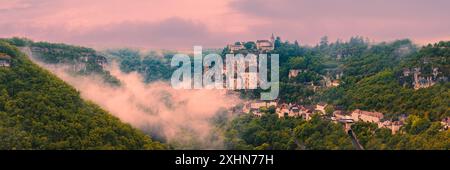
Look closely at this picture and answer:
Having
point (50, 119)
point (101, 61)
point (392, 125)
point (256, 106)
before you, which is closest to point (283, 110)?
point (256, 106)

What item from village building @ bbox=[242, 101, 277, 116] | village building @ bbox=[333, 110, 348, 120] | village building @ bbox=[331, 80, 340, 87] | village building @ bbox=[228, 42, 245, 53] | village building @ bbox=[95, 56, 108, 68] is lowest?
village building @ bbox=[242, 101, 277, 116]

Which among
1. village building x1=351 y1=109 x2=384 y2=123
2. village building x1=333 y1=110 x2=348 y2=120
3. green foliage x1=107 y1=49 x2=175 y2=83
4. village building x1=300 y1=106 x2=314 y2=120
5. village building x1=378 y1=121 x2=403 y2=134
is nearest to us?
village building x1=378 y1=121 x2=403 y2=134

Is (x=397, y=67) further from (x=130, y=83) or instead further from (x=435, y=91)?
(x=130, y=83)

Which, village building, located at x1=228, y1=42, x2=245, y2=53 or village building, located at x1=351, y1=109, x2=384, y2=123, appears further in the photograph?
village building, located at x1=228, y1=42, x2=245, y2=53

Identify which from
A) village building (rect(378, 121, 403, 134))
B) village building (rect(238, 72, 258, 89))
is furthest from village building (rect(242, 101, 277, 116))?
village building (rect(378, 121, 403, 134))

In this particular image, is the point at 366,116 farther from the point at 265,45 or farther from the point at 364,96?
the point at 265,45

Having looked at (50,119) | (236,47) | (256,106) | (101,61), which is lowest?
(256,106)

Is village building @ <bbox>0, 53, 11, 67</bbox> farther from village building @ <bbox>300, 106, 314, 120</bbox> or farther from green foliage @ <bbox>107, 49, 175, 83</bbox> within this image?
green foliage @ <bbox>107, 49, 175, 83</bbox>
